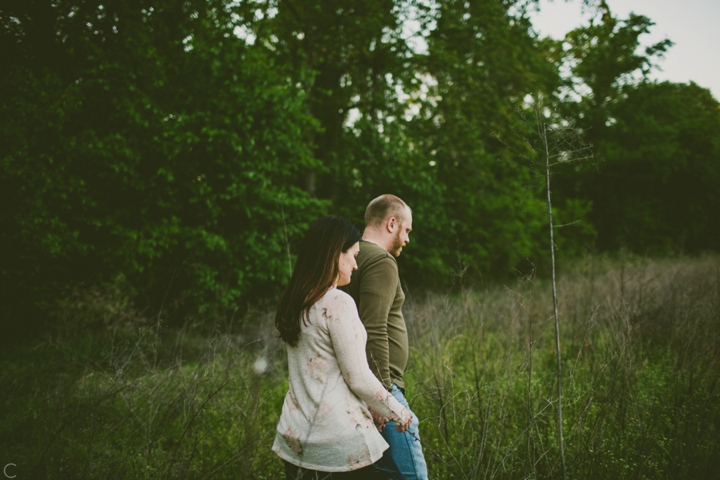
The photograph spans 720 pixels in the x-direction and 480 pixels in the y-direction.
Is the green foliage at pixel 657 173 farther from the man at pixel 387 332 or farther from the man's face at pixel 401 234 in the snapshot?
the man at pixel 387 332

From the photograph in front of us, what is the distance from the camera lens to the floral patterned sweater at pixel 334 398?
170cm

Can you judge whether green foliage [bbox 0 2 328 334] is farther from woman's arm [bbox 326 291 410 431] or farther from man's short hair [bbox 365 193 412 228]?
woman's arm [bbox 326 291 410 431]

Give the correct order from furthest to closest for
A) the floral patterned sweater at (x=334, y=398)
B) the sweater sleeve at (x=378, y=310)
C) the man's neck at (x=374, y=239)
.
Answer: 1. the man's neck at (x=374, y=239)
2. the sweater sleeve at (x=378, y=310)
3. the floral patterned sweater at (x=334, y=398)

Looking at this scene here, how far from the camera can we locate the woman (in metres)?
1.70

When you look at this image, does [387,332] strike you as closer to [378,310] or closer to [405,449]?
[378,310]

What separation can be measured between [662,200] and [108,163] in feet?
73.2

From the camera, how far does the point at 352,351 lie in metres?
1.70

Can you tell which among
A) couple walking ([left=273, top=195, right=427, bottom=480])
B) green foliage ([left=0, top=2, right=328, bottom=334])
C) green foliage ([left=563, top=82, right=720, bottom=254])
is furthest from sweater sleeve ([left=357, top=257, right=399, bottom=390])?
green foliage ([left=563, top=82, right=720, bottom=254])

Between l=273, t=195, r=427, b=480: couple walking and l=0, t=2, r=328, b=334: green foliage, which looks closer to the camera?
l=273, t=195, r=427, b=480: couple walking

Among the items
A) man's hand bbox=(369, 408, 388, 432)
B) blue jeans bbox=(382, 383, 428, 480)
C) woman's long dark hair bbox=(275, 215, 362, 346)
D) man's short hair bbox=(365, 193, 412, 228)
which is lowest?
blue jeans bbox=(382, 383, 428, 480)

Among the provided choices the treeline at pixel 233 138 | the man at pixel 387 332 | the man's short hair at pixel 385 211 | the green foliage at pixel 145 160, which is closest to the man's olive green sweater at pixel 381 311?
the man at pixel 387 332

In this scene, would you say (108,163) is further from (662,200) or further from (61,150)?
(662,200)

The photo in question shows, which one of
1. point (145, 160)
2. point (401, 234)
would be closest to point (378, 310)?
point (401, 234)

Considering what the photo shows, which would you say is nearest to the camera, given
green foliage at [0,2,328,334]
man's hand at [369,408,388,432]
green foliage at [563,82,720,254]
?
man's hand at [369,408,388,432]
